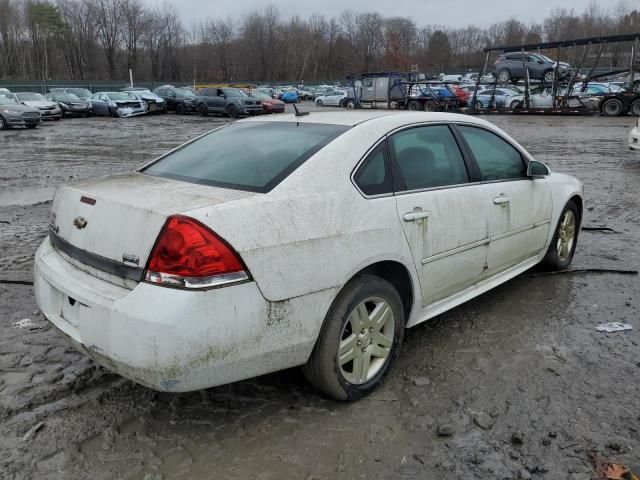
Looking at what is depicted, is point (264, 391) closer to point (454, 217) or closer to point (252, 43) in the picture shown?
point (454, 217)

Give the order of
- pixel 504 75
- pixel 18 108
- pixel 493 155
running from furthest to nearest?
1. pixel 504 75
2. pixel 18 108
3. pixel 493 155

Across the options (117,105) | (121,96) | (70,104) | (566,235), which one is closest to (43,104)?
(70,104)

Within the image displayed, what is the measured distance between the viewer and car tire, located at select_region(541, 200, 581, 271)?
4.98 metres

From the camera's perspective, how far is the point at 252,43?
106 meters

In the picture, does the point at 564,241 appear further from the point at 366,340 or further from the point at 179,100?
the point at 179,100

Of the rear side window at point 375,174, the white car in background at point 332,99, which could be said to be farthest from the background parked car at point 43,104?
the rear side window at point 375,174

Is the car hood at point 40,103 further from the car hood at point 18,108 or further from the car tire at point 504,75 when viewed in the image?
the car tire at point 504,75

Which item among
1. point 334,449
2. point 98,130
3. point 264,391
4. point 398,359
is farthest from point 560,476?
point 98,130

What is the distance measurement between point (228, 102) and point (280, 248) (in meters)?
29.6

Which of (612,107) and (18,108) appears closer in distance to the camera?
(18,108)

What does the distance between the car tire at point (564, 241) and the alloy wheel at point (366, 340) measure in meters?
2.42

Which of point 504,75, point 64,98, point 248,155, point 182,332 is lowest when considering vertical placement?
point 182,332

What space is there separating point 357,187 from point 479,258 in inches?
49.5

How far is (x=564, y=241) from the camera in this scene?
5180 millimetres
